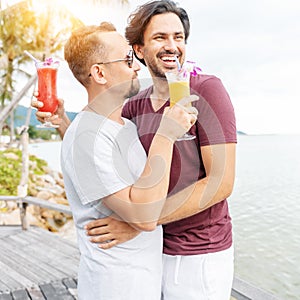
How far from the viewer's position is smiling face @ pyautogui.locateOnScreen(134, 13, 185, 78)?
1.53 meters

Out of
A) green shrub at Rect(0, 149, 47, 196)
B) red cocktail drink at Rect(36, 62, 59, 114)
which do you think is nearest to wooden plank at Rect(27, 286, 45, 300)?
red cocktail drink at Rect(36, 62, 59, 114)

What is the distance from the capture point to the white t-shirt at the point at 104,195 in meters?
1.18

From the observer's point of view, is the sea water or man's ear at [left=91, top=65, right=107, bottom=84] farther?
the sea water

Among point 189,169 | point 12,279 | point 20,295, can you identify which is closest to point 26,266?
point 12,279

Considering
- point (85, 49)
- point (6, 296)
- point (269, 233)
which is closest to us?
point (85, 49)

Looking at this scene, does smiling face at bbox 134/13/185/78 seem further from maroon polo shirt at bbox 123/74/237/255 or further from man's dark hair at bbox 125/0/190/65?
maroon polo shirt at bbox 123/74/237/255

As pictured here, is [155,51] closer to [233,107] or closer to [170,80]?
[170,80]

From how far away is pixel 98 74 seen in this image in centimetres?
131

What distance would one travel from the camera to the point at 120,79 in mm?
1343

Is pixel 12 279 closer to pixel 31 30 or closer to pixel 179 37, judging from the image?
pixel 179 37

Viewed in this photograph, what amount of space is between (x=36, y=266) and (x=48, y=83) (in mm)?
2185

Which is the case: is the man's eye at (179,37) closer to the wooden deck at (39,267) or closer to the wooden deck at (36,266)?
the wooden deck at (39,267)

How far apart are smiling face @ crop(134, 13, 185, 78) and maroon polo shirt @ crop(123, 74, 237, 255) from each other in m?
0.14

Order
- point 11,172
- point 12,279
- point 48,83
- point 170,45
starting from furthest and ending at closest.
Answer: point 11,172, point 12,279, point 48,83, point 170,45
